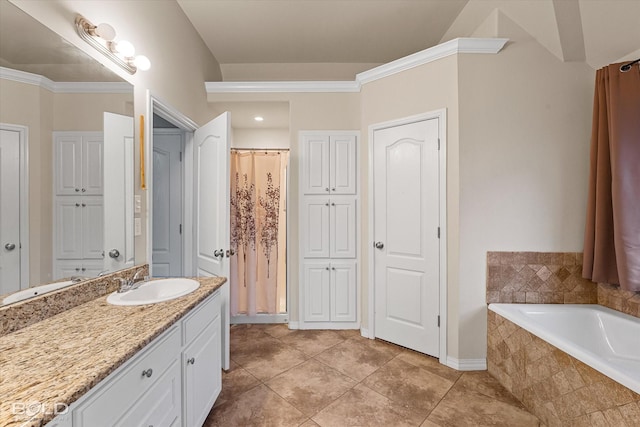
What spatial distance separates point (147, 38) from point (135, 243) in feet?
4.61

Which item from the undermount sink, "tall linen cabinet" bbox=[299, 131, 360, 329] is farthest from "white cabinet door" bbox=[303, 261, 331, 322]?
the undermount sink

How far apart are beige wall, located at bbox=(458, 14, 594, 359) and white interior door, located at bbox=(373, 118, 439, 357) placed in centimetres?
24

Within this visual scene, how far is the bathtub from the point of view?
67.4 inches

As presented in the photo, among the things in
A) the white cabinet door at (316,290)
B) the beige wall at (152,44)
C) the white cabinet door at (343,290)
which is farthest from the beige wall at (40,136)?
the white cabinet door at (343,290)

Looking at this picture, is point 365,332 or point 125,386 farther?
point 365,332

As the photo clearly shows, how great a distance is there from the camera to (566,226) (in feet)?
6.77

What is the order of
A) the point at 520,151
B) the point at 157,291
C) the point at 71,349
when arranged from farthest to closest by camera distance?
1. the point at 520,151
2. the point at 157,291
3. the point at 71,349

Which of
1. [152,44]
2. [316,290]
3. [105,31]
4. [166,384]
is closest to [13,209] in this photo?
[166,384]

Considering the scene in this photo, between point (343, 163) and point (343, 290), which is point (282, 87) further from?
point (343, 290)

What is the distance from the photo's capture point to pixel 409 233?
7.68 feet

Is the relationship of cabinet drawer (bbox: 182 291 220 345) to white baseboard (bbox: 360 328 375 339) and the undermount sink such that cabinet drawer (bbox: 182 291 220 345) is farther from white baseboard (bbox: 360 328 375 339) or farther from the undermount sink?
white baseboard (bbox: 360 328 375 339)

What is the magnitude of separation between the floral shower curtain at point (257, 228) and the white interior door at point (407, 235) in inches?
43.7

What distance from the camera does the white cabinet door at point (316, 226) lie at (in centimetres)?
275

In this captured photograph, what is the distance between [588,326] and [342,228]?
205 cm
